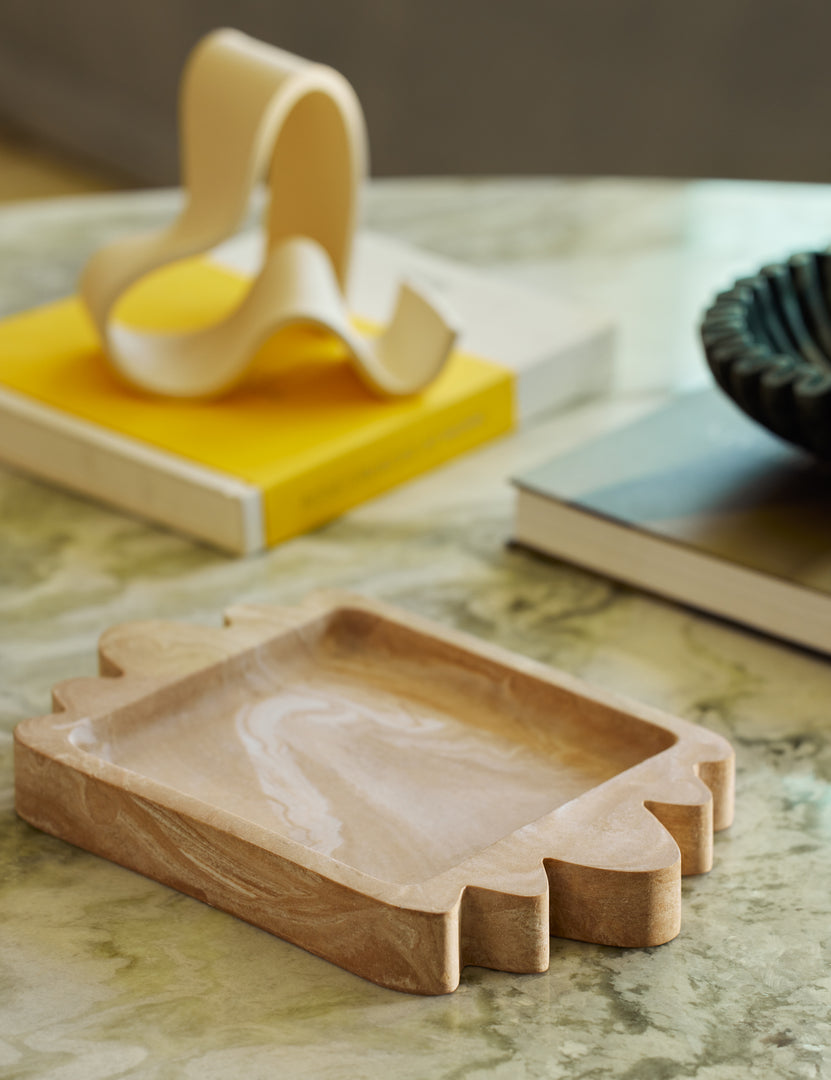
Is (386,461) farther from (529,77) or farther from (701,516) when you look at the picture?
(529,77)

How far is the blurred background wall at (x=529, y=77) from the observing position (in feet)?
7.65

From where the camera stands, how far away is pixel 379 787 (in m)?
0.69

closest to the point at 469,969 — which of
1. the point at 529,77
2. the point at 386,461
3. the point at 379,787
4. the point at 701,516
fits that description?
the point at 379,787

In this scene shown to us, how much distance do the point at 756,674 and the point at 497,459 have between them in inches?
12.0

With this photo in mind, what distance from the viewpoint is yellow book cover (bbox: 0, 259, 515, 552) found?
3.11ft

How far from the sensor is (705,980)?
60 cm

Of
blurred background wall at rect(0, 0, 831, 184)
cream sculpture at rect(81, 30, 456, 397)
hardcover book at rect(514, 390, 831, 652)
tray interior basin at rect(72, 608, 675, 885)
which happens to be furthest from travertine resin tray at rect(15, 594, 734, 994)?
blurred background wall at rect(0, 0, 831, 184)

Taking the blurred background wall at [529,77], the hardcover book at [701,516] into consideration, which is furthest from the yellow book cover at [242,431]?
the blurred background wall at [529,77]

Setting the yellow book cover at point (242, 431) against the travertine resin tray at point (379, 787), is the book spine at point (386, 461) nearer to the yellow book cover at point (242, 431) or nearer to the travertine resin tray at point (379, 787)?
the yellow book cover at point (242, 431)

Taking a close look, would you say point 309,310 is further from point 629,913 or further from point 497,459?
point 629,913

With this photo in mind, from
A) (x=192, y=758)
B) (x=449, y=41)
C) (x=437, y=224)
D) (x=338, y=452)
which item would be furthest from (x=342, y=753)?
(x=449, y=41)

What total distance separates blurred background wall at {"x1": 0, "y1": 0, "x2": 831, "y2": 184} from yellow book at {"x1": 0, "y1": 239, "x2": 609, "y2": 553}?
4.72 ft

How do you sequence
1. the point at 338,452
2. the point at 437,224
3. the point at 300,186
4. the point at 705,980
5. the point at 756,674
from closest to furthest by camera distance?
the point at 705,980 → the point at 756,674 → the point at 338,452 → the point at 300,186 → the point at 437,224

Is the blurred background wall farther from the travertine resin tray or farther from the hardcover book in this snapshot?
the travertine resin tray
